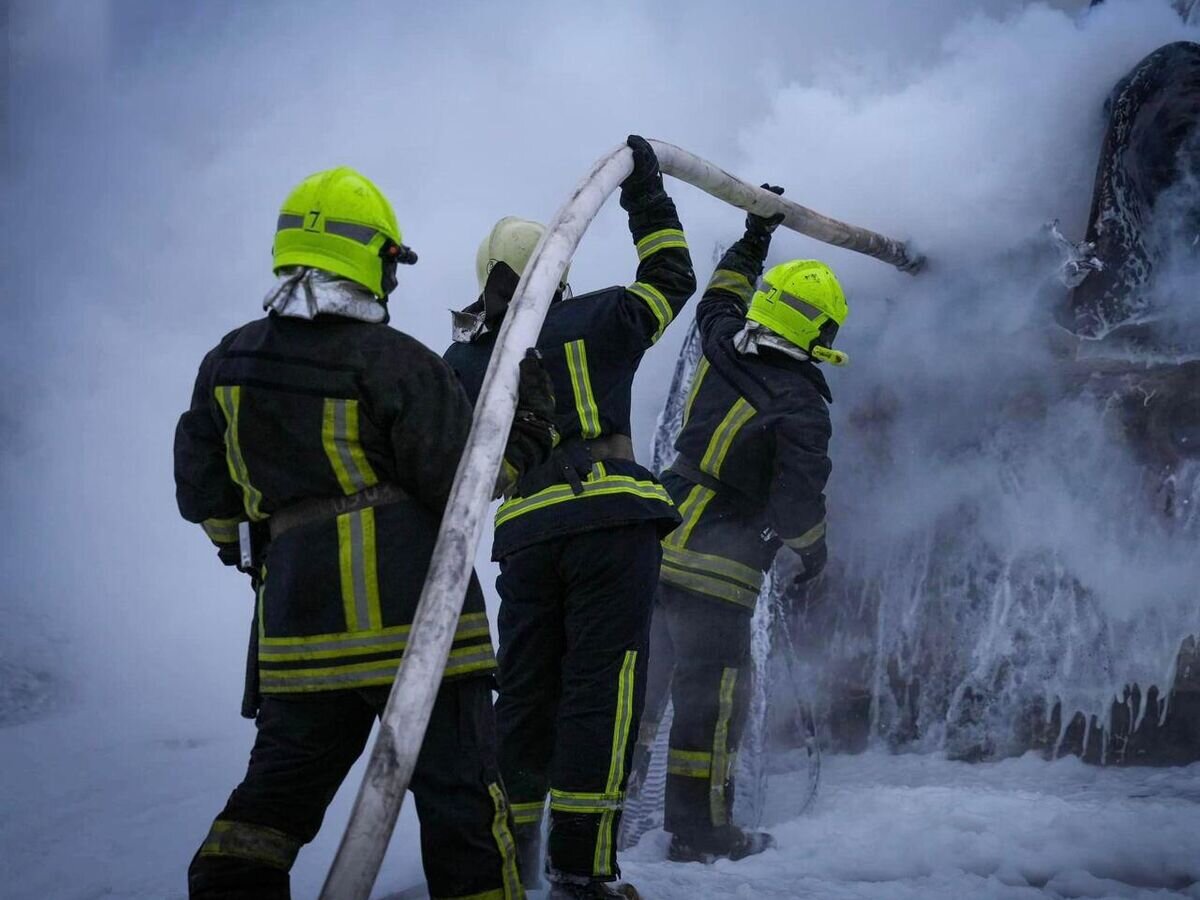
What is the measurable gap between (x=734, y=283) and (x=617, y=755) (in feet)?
6.07

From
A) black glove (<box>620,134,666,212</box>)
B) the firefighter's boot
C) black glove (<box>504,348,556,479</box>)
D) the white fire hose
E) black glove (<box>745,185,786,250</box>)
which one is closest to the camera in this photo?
the white fire hose

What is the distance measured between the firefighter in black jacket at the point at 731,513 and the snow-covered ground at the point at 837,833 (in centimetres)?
30

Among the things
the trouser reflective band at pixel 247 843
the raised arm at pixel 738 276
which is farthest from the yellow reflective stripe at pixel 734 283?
the trouser reflective band at pixel 247 843

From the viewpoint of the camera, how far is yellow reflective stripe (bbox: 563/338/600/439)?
9.16ft

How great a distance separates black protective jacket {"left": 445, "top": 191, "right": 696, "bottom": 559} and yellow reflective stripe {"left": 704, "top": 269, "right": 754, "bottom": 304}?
40.4 inches

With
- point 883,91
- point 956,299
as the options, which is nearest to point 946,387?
point 956,299

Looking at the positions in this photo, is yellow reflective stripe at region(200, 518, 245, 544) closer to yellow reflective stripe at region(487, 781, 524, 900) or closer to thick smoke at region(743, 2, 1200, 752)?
yellow reflective stripe at region(487, 781, 524, 900)

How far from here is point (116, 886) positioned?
114 inches

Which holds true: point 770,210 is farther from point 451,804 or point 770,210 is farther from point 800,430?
point 451,804

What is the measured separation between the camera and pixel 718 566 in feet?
11.6

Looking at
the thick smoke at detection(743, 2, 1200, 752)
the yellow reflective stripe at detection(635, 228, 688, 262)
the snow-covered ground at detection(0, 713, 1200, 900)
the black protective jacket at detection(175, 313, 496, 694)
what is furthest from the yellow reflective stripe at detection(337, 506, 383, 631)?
the thick smoke at detection(743, 2, 1200, 752)

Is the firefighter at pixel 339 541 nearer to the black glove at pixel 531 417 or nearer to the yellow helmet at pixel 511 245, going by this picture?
the black glove at pixel 531 417

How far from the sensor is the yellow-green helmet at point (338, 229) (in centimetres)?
212

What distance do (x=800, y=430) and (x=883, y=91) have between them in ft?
8.78
